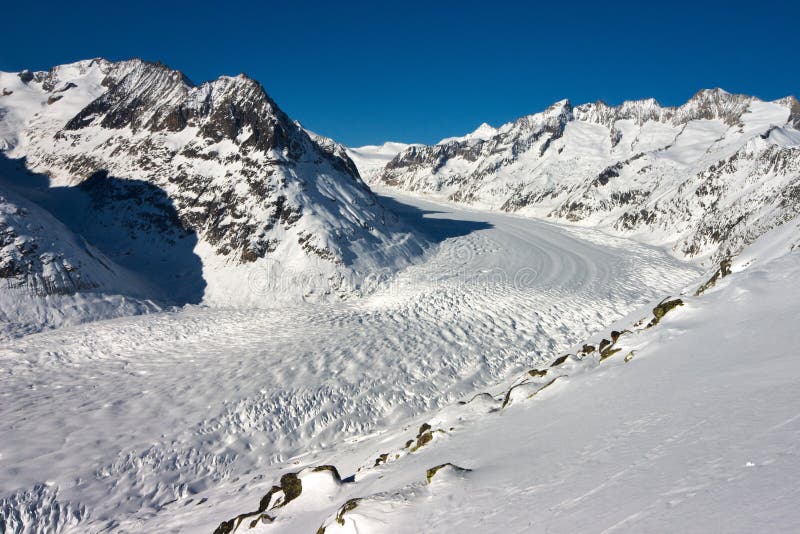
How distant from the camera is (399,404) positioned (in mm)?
16062

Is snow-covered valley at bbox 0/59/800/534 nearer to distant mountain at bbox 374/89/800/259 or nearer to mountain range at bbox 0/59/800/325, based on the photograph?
mountain range at bbox 0/59/800/325

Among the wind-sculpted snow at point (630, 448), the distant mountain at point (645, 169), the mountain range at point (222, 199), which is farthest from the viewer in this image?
the distant mountain at point (645, 169)

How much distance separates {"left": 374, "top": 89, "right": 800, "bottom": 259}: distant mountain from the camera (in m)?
33.8

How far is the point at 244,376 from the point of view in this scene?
1672 centimetres

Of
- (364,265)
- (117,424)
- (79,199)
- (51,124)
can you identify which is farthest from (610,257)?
(51,124)

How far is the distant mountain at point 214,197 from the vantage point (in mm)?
28297

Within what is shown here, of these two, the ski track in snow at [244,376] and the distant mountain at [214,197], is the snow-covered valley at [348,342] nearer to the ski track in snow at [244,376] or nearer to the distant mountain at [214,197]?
the ski track in snow at [244,376]

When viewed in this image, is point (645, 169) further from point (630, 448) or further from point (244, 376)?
point (630, 448)

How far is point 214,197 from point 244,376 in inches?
808

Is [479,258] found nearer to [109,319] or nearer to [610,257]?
[610,257]

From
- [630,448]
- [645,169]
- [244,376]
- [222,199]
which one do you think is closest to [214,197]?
[222,199]

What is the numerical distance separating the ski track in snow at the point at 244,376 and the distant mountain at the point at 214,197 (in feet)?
12.5

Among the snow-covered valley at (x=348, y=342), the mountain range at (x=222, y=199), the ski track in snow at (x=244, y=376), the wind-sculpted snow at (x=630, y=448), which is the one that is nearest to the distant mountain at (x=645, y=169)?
the mountain range at (x=222, y=199)

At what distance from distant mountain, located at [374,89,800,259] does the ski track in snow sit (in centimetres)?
1081
